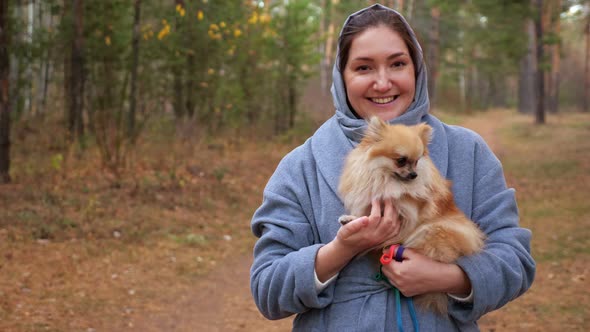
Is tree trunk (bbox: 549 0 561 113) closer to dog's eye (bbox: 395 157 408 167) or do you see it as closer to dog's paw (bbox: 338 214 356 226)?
dog's eye (bbox: 395 157 408 167)

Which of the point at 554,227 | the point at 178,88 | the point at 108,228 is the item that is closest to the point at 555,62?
the point at 178,88

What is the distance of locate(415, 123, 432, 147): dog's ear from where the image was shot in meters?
2.50

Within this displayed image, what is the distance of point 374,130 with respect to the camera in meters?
2.52

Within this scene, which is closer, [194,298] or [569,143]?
[194,298]

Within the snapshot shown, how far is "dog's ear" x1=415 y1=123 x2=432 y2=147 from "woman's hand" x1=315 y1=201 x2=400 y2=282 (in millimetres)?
437

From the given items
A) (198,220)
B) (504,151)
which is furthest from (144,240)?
(504,151)

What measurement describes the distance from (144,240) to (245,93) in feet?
38.7

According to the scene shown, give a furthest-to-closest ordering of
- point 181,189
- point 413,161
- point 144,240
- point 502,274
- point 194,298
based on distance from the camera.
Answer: point 181,189 < point 144,240 < point 194,298 < point 413,161 < point 502,274

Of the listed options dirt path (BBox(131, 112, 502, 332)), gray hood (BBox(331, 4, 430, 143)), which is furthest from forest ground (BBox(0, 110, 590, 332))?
gray hood (BBox(331, 4, 430, 143))

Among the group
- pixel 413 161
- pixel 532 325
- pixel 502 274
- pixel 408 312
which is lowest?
pixel 532 325

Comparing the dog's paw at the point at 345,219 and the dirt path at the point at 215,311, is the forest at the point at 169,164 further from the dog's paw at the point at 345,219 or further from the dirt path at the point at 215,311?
the dog's paw at the point at 345,219

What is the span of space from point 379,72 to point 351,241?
0.78 metres

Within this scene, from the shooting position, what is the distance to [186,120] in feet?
49.0

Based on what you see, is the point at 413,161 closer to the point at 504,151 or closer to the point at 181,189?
the point at 181,189
